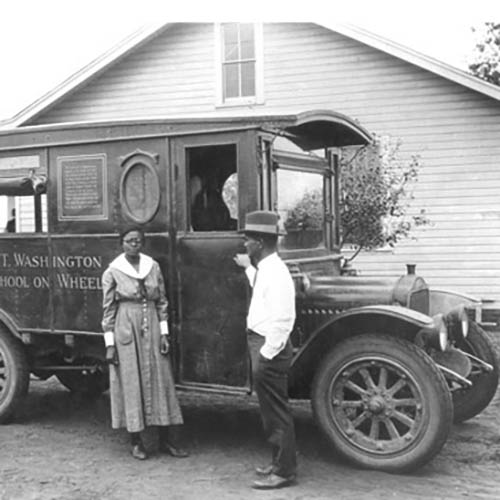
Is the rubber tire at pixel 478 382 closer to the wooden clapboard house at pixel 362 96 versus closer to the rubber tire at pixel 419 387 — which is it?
the rubber tire at pixel 419 387

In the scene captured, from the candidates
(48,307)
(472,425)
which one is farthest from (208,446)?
(472,425)

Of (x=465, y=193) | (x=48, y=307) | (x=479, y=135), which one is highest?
(x=479, y=135)

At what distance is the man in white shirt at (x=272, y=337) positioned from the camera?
17.0 feet

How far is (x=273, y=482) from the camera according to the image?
5.22 m

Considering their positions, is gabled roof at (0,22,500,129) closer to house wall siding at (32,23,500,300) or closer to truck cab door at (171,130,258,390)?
house wall siding at (32,23,500,300)

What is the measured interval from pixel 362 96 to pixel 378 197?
8.30 feet

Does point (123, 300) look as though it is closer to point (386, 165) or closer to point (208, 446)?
point (208, 446)

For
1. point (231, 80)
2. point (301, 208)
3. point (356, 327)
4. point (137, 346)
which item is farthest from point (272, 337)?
point (231, 80)

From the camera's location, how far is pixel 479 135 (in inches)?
515

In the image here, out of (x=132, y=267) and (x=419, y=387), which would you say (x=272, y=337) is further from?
(x=132, y=267)

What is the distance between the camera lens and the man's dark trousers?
525cm

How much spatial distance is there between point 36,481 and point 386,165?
356 inches

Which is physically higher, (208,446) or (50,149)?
(50,149)

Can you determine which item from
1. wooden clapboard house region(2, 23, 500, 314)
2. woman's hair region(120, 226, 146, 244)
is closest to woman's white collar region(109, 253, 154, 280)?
woman's hair region(120, 226, 146, 244)
